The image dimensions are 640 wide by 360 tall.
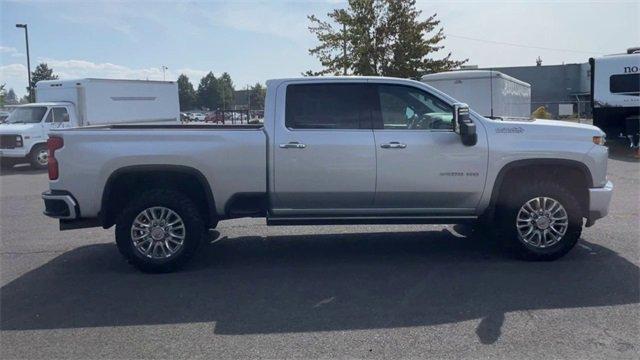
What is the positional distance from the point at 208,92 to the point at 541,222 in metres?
76.8

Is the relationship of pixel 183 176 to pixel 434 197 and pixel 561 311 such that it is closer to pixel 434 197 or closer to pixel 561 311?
pixel 434 197

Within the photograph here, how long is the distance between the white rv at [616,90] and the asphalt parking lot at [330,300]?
13.8m

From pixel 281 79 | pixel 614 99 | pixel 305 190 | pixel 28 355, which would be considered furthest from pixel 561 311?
pixel 614 99

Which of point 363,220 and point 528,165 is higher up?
point 528,165

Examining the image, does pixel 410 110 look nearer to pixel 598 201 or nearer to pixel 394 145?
pixel 394 145

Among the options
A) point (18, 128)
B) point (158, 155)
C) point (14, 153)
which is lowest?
point (14, 153)

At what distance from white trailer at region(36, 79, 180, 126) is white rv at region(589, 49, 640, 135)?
53.2ft

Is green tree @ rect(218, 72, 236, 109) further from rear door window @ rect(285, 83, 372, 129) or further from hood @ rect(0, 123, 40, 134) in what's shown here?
rear door window @ rect(285, 83, 372, 129)

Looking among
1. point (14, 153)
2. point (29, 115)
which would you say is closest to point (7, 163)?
point (14, 153)

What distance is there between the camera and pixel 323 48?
26344 mm

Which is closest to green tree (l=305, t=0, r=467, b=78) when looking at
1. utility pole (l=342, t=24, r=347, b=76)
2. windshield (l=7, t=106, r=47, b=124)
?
utility pole (l=342, t=24, r=347, b=76)

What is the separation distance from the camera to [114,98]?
71.8ft

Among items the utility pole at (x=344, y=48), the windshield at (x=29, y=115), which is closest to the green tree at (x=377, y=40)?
the utility pole at (x=344, y=48)

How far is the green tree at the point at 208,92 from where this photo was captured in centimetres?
7875
